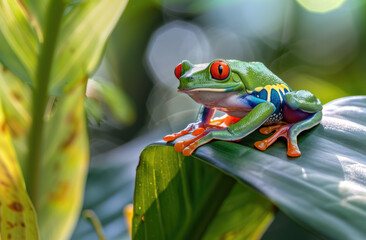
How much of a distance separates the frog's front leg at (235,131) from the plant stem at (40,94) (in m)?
0.23

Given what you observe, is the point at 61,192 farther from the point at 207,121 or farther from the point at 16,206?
the point at 207,121

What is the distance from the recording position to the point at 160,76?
2.89 metres

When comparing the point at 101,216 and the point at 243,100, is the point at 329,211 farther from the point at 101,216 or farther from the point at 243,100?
the point at 101,216

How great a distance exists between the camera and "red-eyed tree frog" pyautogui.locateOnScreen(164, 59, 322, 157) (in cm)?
73

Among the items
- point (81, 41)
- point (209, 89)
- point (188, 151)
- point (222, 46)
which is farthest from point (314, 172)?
point (222, 46)

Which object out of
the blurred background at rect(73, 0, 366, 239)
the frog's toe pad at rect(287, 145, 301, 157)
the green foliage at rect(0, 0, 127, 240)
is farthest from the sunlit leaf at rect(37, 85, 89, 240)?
the blurred background at rect(73, 0, 366, 239)

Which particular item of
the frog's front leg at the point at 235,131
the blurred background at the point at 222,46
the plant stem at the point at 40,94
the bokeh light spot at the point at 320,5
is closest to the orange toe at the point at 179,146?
the frog's front leg at the point at 235,131

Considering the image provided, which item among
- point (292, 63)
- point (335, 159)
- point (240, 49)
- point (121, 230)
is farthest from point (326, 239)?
point (240, 49)

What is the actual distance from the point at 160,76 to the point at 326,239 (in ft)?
8.42

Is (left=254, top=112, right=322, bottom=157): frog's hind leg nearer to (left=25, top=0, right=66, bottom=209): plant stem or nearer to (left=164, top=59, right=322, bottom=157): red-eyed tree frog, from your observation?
(left=164, top=59, right=322, bottom=157): red-eyed tree frog

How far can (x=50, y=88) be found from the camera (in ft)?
2.14

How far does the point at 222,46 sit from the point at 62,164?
2777mm

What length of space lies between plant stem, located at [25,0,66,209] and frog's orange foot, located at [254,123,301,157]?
1.20ft

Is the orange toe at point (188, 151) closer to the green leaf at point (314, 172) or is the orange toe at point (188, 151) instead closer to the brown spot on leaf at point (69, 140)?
the green leaf at point (314, 172)
